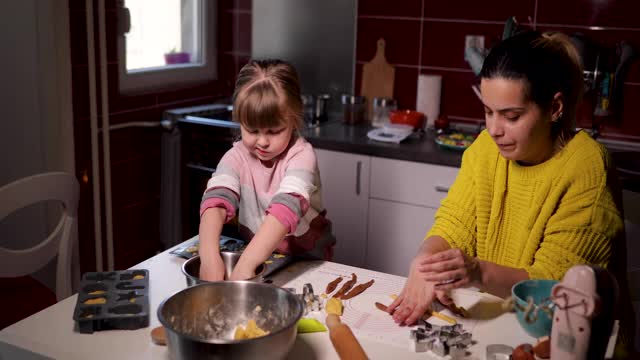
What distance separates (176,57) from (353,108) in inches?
35.1

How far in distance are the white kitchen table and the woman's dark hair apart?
0.43 meters

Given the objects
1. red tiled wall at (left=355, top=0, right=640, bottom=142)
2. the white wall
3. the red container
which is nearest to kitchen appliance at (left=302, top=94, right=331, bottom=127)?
red tiled wall at (left=355, top=0, right=640, bottom=142)

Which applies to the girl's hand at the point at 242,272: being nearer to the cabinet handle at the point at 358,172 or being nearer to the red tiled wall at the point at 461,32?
the cabinet handle at the point at 358,172

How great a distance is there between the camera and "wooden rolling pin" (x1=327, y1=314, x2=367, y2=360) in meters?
1.15

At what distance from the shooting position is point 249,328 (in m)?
1.14

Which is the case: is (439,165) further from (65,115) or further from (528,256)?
(65,115)

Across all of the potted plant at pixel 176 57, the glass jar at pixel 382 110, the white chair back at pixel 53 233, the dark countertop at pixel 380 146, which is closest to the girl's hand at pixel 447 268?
the white chair back at pixel 53 233

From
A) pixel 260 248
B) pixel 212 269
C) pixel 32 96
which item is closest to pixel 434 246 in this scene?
pixel 260 248

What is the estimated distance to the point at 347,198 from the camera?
2.79 m

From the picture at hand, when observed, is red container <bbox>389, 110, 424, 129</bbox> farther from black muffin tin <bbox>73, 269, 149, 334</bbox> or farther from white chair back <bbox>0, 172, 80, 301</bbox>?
black muffin tin <bbox>73, 269, 149, 334</bbox>

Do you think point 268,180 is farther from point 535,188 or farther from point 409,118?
point 409,118

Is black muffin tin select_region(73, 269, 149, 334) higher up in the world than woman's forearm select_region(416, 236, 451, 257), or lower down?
lower down

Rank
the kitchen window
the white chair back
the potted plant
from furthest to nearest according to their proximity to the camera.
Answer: the potted plant, the kitchen window, the white chair back

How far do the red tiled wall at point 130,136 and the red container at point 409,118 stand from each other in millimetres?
897
